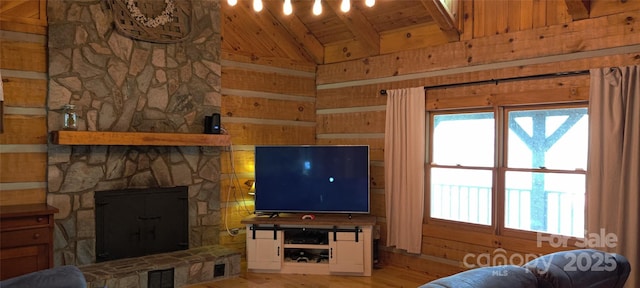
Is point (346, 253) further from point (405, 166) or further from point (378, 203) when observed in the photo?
point (405, 166)

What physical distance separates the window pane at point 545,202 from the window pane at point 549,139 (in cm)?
11

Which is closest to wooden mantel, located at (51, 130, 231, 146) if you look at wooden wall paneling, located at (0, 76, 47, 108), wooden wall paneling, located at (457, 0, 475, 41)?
wooden wall paneling, located at (0, 76, 47, 108)

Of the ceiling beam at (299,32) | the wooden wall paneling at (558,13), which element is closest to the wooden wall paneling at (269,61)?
the ceiling beam at (299,32)

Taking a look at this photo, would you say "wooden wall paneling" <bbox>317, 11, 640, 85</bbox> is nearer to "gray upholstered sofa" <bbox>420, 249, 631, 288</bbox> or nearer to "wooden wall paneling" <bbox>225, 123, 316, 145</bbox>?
"wooden wall paneling" <bbox>225, 123, 316, 145</bbox>

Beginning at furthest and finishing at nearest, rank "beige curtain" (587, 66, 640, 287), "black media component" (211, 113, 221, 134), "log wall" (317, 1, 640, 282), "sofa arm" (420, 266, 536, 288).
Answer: "black media component" (211, 113, 221, 134), "log wall" (317, 1, 640, 282), "beige curtain" (587, 66, 640, 287), "sofa arm" (420, 266, 536, 288)

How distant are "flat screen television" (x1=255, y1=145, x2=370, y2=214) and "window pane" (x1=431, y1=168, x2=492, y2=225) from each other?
76 cm

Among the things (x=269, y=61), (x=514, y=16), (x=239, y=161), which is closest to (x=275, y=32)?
(x=269, y=61)

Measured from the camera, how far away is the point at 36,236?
380 centimetres

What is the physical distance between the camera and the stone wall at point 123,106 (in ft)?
14.3

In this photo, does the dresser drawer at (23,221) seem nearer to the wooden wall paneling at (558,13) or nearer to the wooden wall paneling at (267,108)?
the wooden wall paneling at (267,108)

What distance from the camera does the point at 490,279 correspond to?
1.87m

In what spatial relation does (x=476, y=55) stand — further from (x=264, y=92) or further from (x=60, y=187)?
(x=60, y=187)

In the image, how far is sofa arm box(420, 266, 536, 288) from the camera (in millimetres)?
1792

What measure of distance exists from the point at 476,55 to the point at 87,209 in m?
4.05
